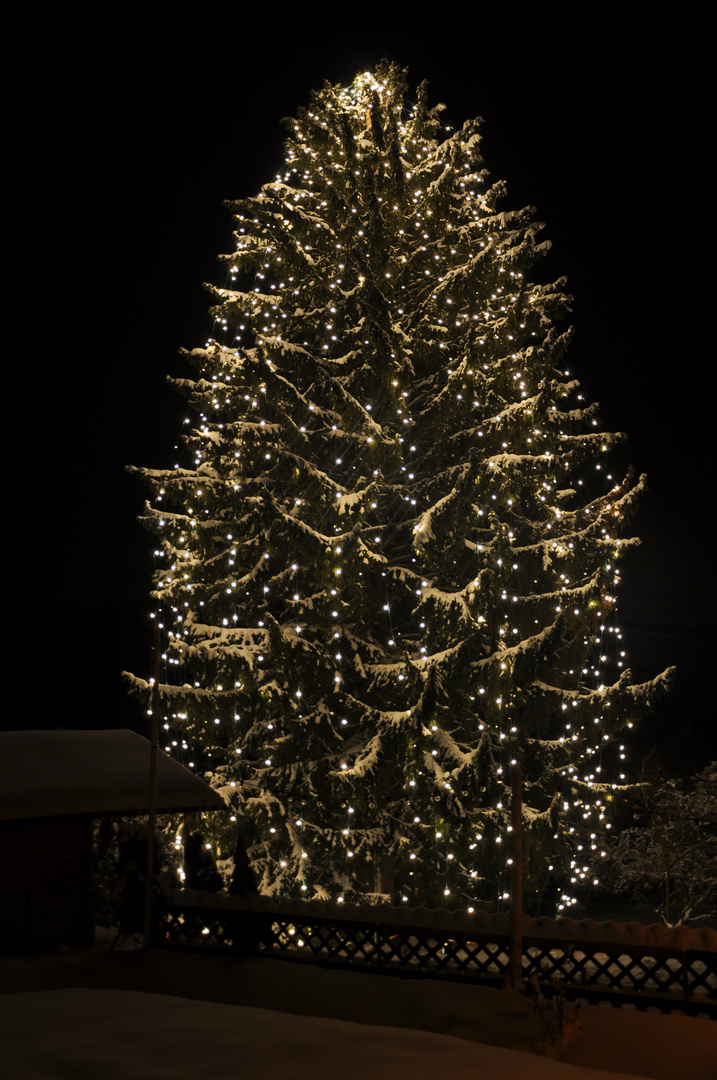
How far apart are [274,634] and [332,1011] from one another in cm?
594

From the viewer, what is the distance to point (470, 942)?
7.88 meters

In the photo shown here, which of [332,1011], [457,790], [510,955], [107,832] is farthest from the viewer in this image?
[457,790]

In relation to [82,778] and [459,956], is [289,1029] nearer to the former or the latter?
[459,956]

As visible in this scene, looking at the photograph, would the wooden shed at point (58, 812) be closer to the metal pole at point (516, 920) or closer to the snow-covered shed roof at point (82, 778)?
the snow-covered shed roof at point (82, 778)

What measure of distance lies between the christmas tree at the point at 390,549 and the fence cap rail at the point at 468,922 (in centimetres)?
323

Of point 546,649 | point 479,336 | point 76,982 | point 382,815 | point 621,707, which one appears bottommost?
point 76,982

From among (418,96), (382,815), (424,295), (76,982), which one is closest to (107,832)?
(76,982)

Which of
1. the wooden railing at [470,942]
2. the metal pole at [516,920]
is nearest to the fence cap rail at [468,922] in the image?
the wooden railing at [470,942]

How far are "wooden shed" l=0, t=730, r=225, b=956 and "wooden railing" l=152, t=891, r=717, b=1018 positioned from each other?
3.74 feet

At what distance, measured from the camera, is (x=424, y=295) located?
14742 millimetres

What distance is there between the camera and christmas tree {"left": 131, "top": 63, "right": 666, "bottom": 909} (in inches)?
Answer: 485

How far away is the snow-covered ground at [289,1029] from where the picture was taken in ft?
14.6

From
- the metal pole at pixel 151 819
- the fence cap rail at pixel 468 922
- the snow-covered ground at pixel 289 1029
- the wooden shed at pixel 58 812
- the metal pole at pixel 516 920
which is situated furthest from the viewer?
the wooden shed at pixel 58 812

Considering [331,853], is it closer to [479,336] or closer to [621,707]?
[621,707]
